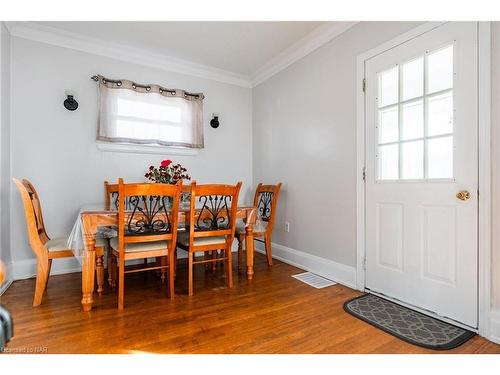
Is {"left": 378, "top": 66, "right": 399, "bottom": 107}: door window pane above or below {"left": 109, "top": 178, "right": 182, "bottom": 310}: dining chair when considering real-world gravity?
above

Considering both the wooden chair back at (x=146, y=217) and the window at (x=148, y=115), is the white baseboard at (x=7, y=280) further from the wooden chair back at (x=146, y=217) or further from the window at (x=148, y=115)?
the window at (x=148, y=115)

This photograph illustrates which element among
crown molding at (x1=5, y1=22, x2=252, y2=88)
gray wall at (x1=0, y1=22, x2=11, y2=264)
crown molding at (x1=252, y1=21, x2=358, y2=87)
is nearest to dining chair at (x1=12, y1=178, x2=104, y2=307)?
gray wall at (x1=0, y1=22, x2=11, y2=264)

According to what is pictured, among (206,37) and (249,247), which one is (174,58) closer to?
(206,37)

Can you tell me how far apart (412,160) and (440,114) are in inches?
14.4

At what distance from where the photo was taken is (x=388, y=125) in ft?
7.46

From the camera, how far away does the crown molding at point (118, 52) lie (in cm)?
278

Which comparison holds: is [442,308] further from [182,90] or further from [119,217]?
[182,90]

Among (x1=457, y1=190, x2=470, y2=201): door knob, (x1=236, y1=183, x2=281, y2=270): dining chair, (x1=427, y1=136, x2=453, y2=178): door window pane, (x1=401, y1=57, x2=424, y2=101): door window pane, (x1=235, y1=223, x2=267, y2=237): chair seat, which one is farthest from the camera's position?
(x1=236, y1=183, x2=281, y2=270): dining chair

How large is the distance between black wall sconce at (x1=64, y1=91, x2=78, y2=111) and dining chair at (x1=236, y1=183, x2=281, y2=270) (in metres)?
2.22

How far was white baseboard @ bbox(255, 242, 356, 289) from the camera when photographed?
2.57 meters

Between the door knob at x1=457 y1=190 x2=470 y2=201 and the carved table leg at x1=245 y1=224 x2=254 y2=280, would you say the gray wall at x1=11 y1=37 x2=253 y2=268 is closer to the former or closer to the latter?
the carved table leg at x1=245 y1=224 x2=254 y2=280

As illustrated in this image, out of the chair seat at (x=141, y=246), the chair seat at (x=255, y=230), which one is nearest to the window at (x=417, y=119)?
the chair seat at (x=255, y=230)

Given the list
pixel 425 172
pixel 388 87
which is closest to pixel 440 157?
pixel 425 172

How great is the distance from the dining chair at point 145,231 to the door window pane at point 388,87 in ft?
5.99
